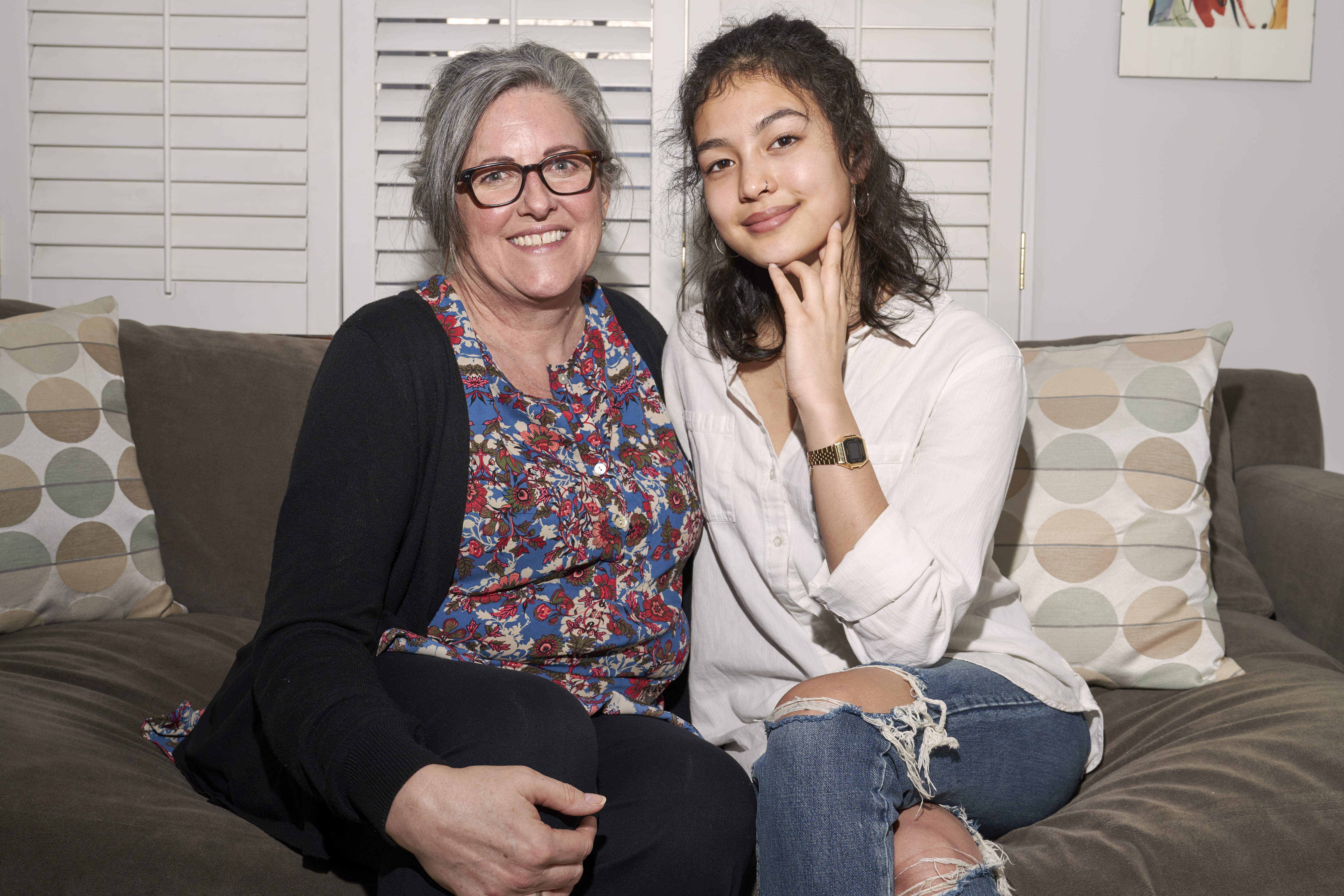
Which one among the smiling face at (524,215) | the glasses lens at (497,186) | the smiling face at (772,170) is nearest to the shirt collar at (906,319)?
the smiling face at (772,170)

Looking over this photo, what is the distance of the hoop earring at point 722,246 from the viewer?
146 centimetres

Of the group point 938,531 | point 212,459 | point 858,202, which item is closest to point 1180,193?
point 858,202

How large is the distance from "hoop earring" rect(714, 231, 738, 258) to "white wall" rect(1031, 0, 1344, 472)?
33.6 inches

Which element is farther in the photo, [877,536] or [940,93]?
[940,93]

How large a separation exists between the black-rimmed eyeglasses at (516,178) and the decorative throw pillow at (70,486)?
2.64ft

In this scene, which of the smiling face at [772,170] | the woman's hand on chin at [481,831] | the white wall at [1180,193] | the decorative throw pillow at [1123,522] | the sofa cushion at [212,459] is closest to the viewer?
the woman's hand on chin at [481,831]

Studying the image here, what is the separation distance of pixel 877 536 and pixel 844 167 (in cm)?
55

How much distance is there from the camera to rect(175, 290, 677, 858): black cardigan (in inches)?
34.9

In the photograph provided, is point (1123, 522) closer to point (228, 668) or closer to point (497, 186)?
point (497, 186)

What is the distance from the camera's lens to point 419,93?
189 centimetres

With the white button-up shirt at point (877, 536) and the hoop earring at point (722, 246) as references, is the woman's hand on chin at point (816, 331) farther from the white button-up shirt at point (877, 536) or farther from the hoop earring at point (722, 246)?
the hoop earring at point (722, 246)

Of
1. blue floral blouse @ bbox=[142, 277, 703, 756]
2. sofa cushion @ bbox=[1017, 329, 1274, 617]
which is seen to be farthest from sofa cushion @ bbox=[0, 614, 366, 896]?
sofa cushion @ bbox=[1017, 329, 1274, 617]

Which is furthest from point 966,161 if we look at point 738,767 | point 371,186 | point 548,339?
point 738,767

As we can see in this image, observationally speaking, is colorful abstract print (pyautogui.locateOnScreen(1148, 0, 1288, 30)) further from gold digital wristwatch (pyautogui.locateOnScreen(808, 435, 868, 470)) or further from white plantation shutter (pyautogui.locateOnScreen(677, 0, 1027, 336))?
gold digital wristwatch (pyautogui.locateOnScreen(808, 435, 868, 470))
